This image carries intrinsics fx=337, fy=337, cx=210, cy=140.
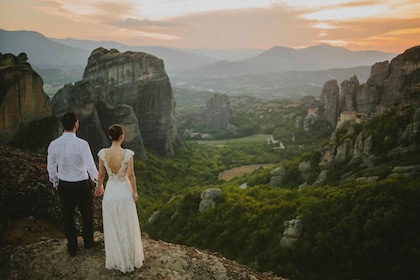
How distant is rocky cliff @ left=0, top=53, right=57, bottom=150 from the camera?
28.9m

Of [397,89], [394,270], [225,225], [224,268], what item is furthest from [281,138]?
[224,268]

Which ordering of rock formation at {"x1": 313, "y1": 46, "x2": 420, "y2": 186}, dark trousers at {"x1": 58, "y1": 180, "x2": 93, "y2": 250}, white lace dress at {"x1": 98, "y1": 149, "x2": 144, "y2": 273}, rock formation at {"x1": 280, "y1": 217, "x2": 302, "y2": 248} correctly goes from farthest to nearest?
rock formation at {"x1": 313, "y1": 46, "x2": 420, "y2": 186} → rock formation at {"x1": 280, "y1": 217, "x2": 302, "y2": 248} → dark trousers at {"x1": 58, "y1": 180, "x2": 93, "y2": 250} → white lace dress at {"x1": 98, "y1": 149, "x2": 144, "y2": 273}

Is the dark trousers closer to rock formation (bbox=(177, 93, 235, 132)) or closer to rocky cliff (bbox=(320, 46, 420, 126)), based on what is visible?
rocky cliff (bbox=(320, 46, 420, 126))

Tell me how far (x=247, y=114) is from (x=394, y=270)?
384ft

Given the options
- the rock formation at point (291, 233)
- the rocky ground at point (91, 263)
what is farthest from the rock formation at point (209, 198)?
the rocky ground at point (91, 263)

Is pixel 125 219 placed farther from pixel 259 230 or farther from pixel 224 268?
pixel 259 230

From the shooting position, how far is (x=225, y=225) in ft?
79.7

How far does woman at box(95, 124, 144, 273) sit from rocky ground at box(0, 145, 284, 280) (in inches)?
14.9

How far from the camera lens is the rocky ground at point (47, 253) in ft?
22.4

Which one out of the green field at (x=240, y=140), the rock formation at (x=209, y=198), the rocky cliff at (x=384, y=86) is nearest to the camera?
the rock formation at (x=209, y=198)

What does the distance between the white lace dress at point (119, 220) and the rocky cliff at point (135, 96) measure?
41160mm

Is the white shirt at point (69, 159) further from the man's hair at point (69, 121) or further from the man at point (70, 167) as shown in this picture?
the man's hair at point (69, 121)

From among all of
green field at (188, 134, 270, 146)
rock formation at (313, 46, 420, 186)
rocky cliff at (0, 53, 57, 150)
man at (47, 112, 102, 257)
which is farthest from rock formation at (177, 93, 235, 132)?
man at (47, 112, 102, 257)

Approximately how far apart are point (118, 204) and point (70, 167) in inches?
47.9
